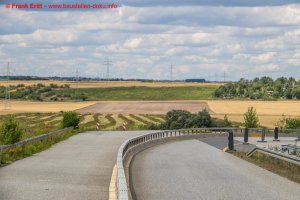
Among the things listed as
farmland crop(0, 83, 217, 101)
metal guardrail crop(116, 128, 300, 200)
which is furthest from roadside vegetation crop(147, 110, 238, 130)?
farmland crop(0, 83, 217, 101)

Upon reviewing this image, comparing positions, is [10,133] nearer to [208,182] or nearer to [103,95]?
[208,182]

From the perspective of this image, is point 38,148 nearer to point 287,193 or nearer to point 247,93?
point 287,193

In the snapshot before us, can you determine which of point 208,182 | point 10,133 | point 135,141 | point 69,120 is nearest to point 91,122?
point 69,120

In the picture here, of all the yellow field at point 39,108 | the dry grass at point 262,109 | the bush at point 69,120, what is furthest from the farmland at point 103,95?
the bush at point 69,120

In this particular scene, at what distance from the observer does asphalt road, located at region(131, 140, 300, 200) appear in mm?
Answer: 16069

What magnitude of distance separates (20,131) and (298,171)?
1407 cm

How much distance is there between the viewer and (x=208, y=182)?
754 inches

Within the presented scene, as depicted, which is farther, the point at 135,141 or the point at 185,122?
the point at 185,122

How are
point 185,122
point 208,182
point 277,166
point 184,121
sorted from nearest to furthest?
1. point 208,182
2. point 277,166
3. point 185,122
4. point 184,121

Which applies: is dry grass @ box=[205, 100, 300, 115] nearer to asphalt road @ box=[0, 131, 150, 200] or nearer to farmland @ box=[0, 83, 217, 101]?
farmland @ box=[0, 83, 217, 101]

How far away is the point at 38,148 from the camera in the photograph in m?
33.1

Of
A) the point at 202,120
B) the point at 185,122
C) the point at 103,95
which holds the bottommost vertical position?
the point at 185,122

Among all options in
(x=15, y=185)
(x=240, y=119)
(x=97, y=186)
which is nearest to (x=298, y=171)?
(x=97, y=186)

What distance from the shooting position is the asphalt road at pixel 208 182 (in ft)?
52.7
